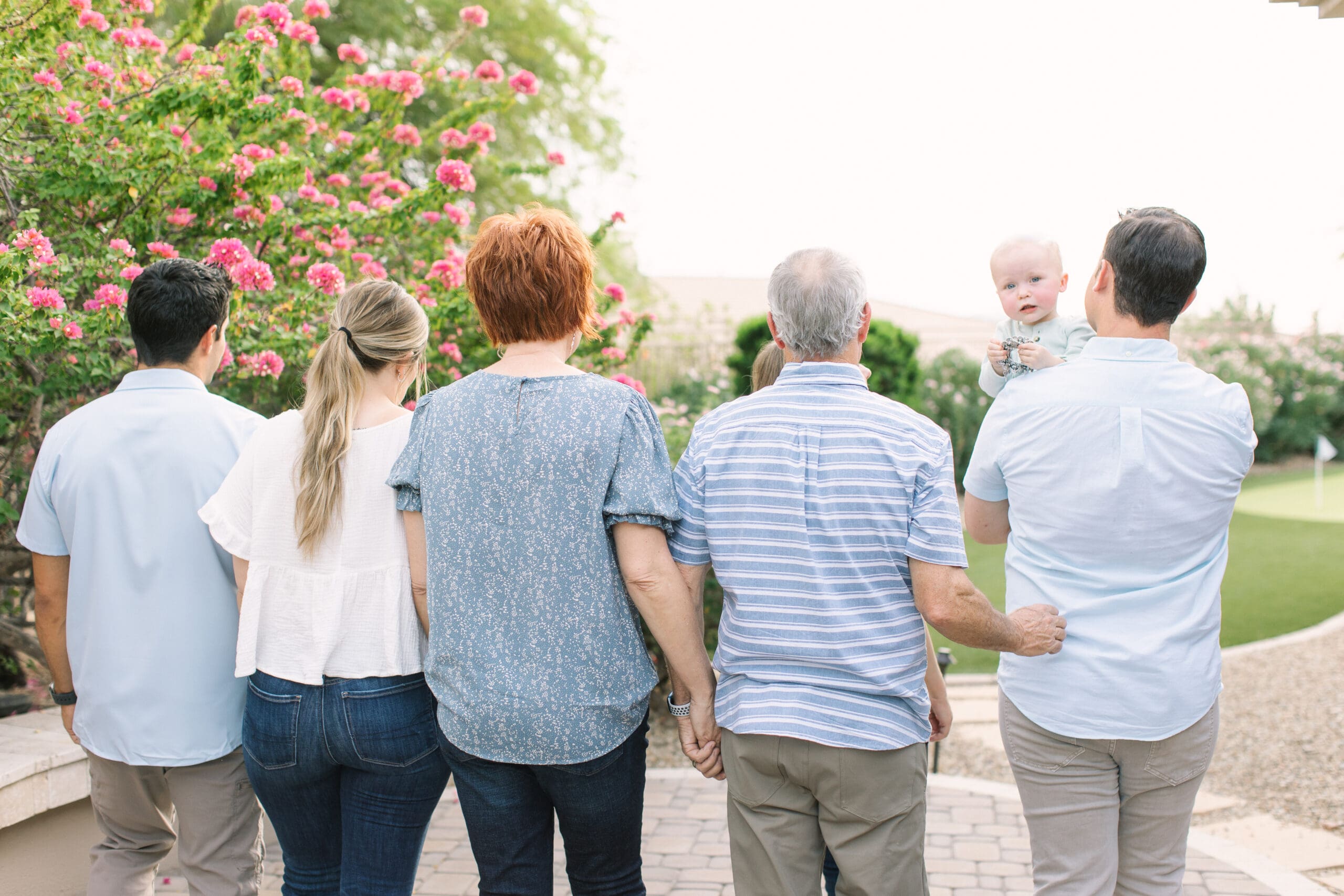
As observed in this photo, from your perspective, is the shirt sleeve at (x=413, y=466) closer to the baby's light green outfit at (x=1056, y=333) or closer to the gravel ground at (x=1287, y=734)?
the baby's light green outfit at (x=1056, y=333)

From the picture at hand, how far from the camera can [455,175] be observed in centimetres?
431

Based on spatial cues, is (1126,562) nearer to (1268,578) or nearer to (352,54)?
(352,54)

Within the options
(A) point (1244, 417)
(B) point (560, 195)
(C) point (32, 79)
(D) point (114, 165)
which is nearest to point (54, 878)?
(D) point (114, 165)

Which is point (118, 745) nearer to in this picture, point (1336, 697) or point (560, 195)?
point (1336, 697)

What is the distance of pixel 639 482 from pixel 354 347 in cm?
73

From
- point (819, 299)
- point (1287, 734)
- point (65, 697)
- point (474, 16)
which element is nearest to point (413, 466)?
point (819, 299)

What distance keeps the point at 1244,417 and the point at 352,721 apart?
1.91m

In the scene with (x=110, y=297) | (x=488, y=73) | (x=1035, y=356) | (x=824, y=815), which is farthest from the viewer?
(x=488, y=73)

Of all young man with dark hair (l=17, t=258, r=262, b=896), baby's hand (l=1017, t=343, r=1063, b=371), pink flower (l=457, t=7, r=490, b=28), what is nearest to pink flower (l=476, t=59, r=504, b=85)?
pink flower (l=457, t=7, r=490, b=28)

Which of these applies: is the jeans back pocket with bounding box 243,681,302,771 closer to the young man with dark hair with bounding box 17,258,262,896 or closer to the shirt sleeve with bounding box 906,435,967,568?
the young man with dark hair with bounding box 17,258,262,896

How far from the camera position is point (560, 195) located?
11.5 m

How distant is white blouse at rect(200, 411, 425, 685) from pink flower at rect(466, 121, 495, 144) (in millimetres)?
3007

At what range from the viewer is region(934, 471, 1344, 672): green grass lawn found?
7691 millimetres

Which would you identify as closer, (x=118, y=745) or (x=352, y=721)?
(x=352, y=721)
